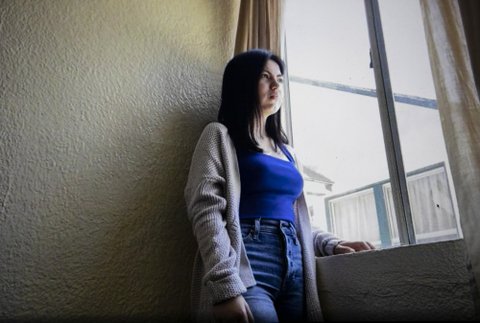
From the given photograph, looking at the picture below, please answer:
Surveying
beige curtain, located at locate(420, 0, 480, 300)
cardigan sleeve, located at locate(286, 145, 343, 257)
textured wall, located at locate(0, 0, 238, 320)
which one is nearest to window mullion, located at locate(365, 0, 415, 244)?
cardigan sleeve, located at locate(286, 145, 343, 257)

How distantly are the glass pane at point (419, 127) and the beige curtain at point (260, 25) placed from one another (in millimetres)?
506

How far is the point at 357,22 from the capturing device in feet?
4.77

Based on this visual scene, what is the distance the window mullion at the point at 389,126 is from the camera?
1096 mm

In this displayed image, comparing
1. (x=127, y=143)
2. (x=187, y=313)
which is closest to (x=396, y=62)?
(x=127, y=143)

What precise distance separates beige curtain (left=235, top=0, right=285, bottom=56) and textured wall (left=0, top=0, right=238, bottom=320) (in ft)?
1.19

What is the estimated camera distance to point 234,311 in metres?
0.82

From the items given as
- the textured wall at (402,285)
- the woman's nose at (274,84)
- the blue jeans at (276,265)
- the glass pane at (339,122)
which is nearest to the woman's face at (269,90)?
the woman's nose at (274,84)

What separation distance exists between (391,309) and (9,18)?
4.82 ft

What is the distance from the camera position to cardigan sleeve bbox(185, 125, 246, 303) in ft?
2.78

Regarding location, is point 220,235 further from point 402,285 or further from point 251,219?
point 402,285

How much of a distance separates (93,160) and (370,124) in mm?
1064

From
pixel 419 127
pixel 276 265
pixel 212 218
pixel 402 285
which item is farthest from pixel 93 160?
pixel 419 127

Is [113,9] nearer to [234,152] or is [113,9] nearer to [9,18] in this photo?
[9,18]

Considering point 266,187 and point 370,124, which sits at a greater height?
point 370,124
